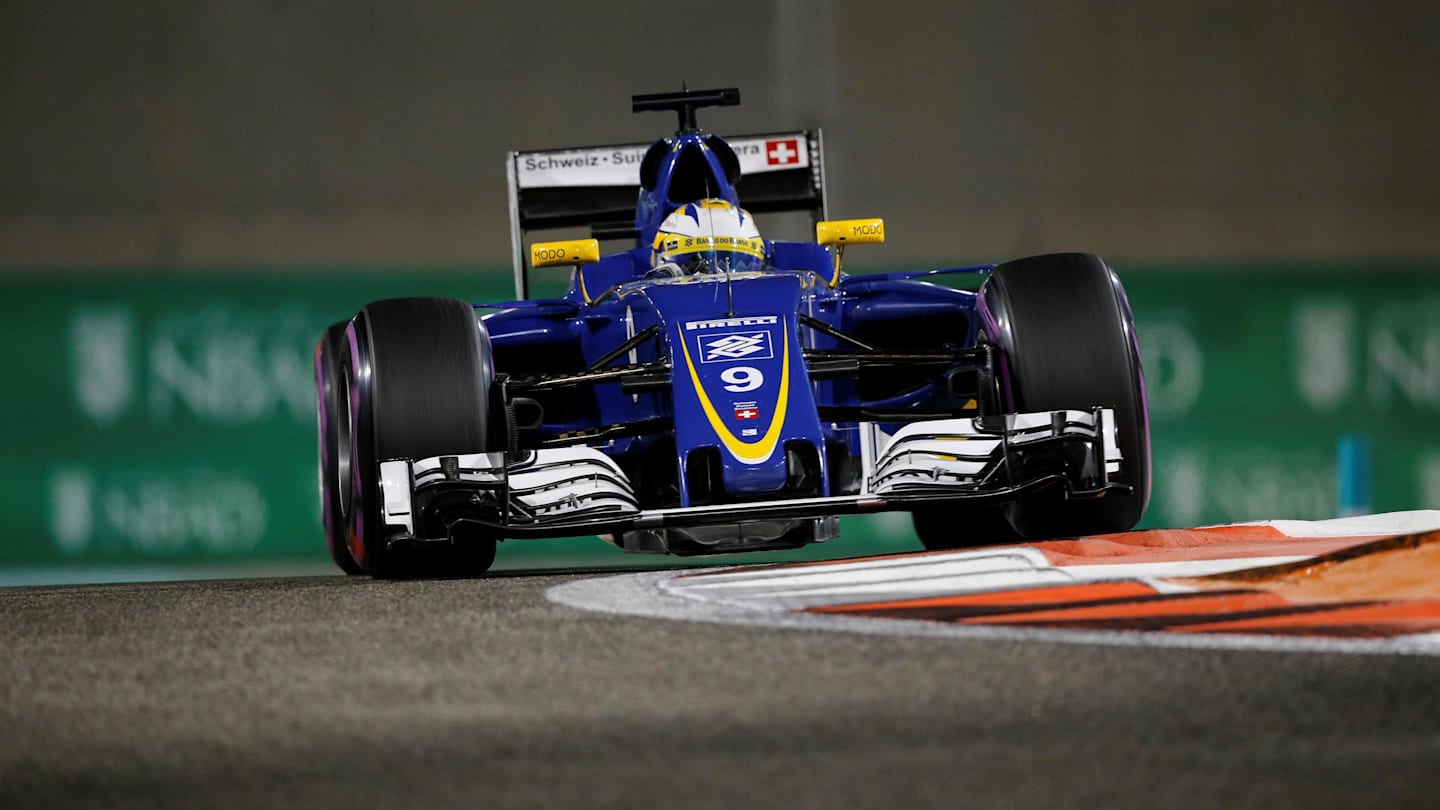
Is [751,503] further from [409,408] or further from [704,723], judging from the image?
[704,723]

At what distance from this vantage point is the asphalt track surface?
1.68 m

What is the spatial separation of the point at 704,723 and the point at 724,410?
240cm

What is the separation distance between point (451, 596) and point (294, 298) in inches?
231

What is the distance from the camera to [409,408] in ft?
14.6

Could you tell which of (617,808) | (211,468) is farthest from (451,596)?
(211,468)

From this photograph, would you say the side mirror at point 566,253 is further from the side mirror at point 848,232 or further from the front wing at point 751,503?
the front wing at point 751,503

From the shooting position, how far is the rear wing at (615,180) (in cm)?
714

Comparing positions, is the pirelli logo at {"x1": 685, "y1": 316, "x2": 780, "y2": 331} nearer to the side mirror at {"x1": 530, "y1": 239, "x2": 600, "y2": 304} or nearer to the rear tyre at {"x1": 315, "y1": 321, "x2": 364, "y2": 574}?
the side mirror at {"x1": 530, "y1": 239, "x2": 600, "y2": 304}

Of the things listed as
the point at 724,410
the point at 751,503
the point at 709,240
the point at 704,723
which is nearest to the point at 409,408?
the point at 724,410

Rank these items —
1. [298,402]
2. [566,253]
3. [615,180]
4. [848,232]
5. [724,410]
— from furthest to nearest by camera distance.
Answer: [298,402] → [615,180] → [848,232] → [566,253] → [724,410]

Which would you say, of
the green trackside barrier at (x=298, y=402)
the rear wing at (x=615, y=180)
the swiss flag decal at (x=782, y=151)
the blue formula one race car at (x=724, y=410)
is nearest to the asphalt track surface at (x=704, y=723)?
the blue formula one race car at (x=724, y=410)

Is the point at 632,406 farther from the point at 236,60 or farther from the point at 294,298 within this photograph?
the point at 236,60

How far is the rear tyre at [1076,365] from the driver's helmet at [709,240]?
103cm

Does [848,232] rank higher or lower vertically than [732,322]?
higher
